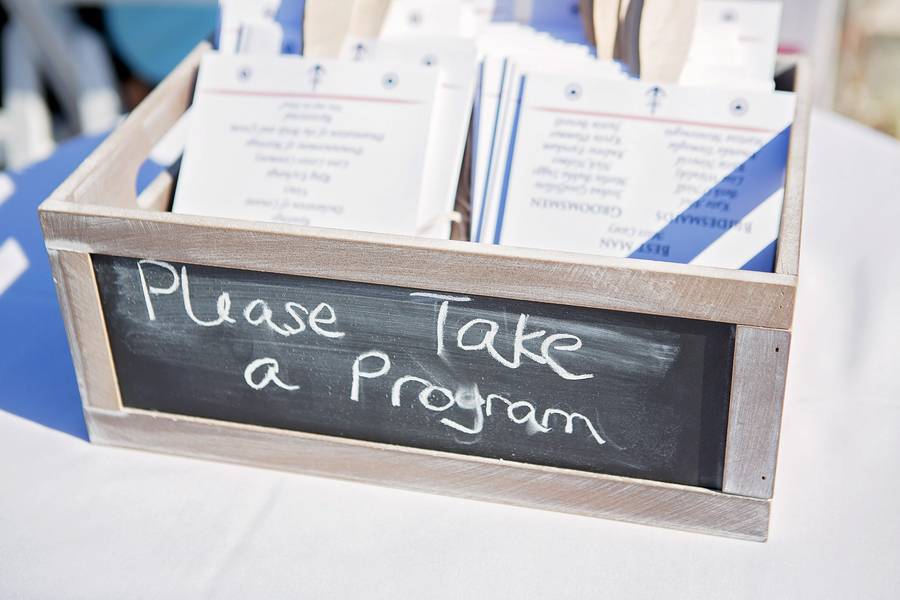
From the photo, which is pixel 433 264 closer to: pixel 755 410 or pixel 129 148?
pixel 755 410

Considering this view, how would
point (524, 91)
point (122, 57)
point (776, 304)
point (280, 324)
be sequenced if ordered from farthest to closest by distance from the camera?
point (122, 57) < point (524, 91) < point (280, 324) < point (776, 304)

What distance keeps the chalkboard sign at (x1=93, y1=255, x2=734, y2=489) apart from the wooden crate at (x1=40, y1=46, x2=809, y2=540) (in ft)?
0.04

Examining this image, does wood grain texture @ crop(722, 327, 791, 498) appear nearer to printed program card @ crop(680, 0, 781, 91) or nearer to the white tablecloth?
the white tablecloth

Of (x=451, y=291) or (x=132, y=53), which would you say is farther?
(x=132, y=53)

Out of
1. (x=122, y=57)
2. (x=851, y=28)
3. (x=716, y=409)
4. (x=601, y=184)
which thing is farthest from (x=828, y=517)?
(x=122, y=57)

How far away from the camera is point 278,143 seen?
2.92 ft

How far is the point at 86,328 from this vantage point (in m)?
0.78

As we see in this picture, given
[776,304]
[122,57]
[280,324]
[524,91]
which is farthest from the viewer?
[122,57]

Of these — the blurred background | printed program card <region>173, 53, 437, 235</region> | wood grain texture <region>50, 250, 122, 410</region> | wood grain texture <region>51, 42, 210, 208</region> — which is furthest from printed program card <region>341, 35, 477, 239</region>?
the blurred background

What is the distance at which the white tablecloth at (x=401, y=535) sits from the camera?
0.67 m

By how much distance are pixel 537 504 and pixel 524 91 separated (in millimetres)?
396

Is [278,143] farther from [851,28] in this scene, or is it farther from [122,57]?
[851,28]

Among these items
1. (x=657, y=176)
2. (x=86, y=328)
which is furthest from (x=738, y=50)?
(x=86, y=328)

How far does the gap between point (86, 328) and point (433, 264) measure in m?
0.33
